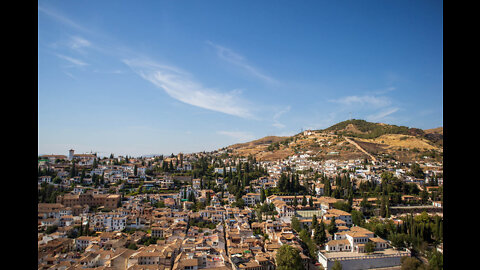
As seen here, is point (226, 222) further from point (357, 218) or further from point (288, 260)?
point (357, 218)

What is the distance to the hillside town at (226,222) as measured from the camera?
7.79 meters

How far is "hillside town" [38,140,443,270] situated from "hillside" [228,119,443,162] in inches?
316

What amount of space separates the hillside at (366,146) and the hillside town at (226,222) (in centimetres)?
802

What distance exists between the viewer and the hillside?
1053 inches

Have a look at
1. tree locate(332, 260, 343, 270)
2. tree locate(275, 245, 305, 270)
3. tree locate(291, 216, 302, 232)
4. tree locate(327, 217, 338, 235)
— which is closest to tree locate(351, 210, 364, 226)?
tree locate(327, 217, 338, 235)

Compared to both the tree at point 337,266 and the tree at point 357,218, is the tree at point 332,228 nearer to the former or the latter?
the tree at point 357,218

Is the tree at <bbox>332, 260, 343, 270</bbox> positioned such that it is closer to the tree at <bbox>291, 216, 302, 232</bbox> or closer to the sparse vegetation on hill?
the tree at <bbox>291, 216, 302, 232</bbox>

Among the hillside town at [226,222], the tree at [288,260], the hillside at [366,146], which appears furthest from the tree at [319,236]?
the hillside at [366,146]

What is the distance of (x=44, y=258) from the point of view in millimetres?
7473

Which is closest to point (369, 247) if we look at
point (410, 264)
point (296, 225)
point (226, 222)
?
point (410, 264)
